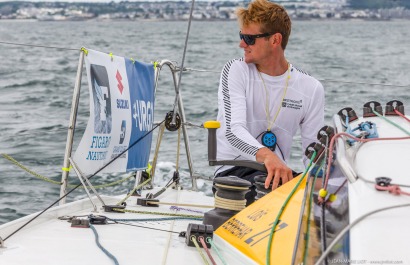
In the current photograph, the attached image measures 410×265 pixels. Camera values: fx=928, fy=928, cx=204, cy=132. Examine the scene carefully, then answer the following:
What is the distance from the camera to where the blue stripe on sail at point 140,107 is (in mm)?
4508

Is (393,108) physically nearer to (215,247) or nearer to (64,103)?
(215,247)

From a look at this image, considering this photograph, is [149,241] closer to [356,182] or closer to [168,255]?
[168,255]

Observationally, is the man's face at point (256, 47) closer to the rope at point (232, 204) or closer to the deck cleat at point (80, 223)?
the rope at point (232, 204)

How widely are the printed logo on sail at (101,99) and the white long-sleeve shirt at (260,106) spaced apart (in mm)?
563

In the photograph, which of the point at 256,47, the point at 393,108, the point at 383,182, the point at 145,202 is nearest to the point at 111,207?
the point at 145,202

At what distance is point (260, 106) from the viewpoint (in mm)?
3906

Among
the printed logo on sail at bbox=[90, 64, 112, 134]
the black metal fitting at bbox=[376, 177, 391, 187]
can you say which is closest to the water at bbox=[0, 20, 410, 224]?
the printed logo on sail at bbox=[90, 64, 112, 134]

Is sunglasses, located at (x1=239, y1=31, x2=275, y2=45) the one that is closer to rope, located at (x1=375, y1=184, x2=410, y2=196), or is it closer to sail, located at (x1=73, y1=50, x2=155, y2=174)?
sail, located at (x1=73, y1=50, x2=155, y2=174)

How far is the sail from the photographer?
161 inches

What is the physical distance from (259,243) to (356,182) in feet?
2.37

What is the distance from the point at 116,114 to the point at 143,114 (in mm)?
366

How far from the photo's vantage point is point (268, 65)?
12.9 feet

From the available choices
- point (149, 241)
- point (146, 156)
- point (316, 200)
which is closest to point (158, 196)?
point (146, 156)

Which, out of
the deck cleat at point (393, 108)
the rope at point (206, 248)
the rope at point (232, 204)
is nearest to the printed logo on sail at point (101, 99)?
the rope at point (232, 204)
